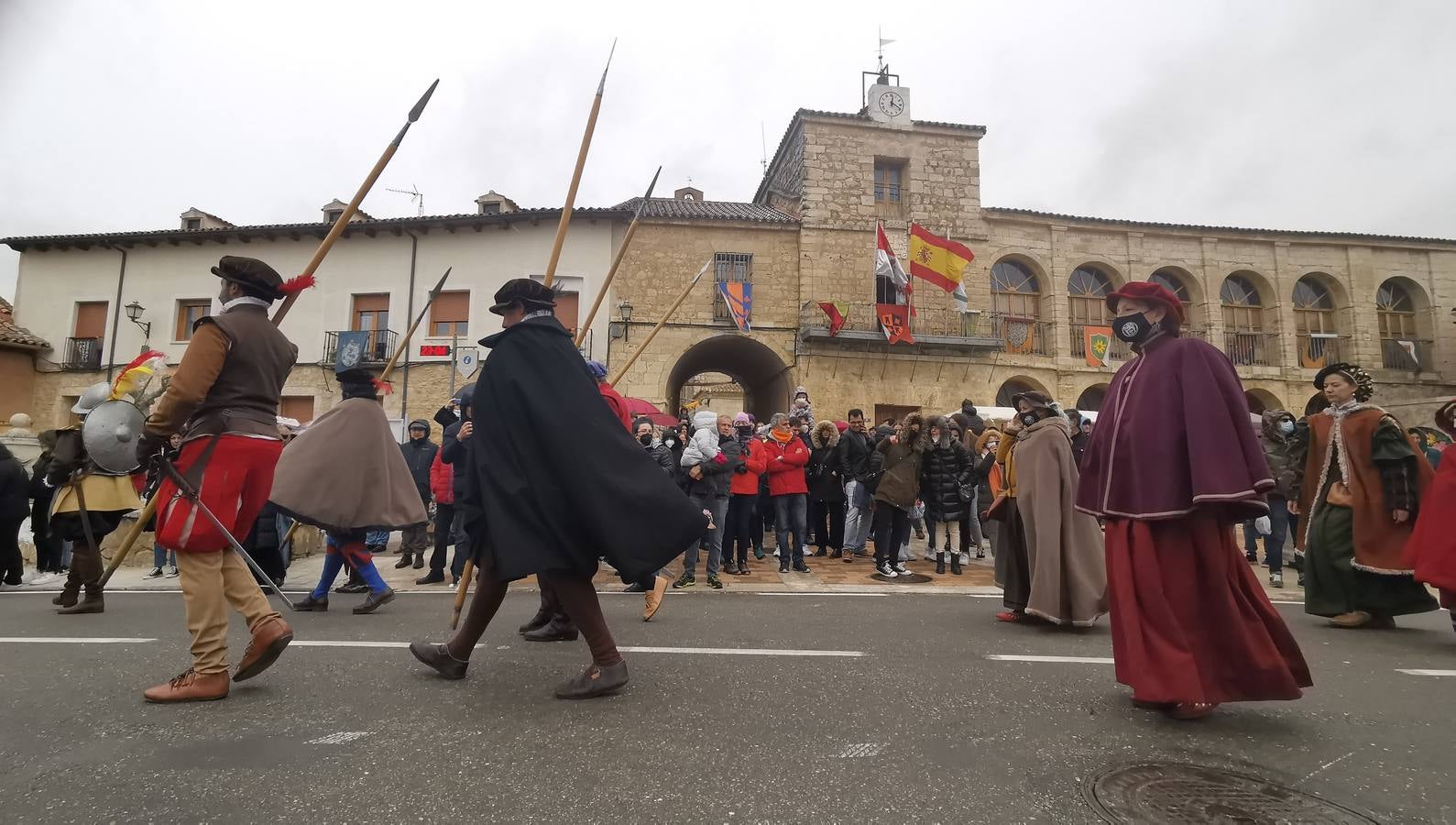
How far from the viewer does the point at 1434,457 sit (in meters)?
10.2

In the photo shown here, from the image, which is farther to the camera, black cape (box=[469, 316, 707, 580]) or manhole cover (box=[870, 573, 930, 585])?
manhole cover (box=[870, 573, 930, 585])

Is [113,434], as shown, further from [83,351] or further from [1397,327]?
[1397,327]

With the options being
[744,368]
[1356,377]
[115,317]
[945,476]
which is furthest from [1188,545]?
[115,317]

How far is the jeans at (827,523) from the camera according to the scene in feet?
32.9

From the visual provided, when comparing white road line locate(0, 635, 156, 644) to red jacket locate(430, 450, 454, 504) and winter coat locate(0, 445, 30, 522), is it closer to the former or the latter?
winter coat locate(0, 445, 30, 522)

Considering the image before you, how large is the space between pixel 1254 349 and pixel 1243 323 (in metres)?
0.94

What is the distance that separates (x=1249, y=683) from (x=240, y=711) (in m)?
4.12

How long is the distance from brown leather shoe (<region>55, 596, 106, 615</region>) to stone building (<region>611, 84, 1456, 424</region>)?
566 inches

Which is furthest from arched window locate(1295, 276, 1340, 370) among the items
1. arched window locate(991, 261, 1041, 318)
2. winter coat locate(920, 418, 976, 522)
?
winter coat locate(920, 418, 976, 522)

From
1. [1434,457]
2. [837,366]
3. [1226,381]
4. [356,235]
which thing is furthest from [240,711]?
[356,235]

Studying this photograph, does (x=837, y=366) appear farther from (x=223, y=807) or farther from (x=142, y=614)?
(x=223, y=807)

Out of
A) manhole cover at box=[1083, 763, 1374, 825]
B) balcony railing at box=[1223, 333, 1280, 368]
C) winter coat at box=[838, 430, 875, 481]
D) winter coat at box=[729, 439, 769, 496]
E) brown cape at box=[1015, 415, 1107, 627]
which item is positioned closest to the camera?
manhole cover at box=[1083, 763, 1374, 825]

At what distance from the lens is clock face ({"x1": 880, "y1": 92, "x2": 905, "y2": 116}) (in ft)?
70.4

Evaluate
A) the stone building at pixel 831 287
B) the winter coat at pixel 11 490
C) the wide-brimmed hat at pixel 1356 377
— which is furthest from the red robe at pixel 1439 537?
the stone building at pixel 831 287
